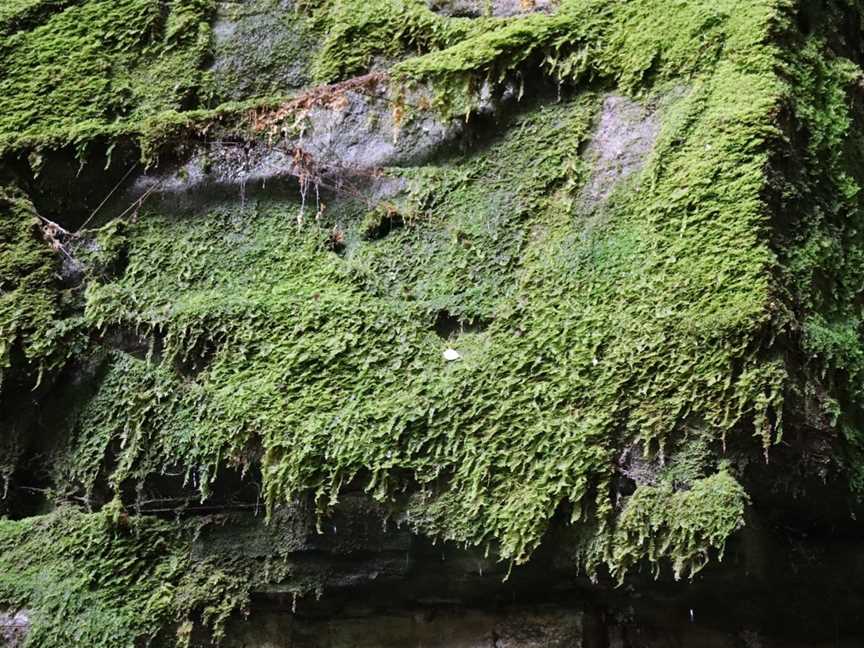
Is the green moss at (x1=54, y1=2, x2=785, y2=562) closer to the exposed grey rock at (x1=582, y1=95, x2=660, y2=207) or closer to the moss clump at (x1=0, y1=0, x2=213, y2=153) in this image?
the exposed grey rock at (x1=582, y1=95, x2=660, y2=207)

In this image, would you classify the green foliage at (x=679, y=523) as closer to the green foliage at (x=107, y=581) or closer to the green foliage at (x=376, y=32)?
the green foliage at (x=107, y=581)

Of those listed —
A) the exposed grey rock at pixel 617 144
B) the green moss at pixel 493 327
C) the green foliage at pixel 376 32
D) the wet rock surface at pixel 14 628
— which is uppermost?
the green foliage at pixel 376 32

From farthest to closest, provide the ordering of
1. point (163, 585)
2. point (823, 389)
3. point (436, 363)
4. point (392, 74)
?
point (392, 74), point (163, 585), point (436, 363), point (823, 389)

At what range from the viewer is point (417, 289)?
2.73 meters

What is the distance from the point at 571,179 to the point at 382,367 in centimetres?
78

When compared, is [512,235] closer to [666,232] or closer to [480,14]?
[666,232]

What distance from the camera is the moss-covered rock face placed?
7.66 ft

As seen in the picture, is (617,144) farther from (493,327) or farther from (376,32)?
(376,32)

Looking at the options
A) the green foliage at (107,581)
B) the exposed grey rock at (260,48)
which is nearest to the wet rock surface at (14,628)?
the green foliage at (107,581)

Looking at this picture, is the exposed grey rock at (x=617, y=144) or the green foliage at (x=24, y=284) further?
the green foliage at (x=24, y=284)

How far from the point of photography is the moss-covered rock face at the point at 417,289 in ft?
7.66

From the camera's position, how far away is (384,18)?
3.16 metres

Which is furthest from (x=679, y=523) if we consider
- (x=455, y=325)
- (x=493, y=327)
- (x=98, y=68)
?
(x=98, y=68)

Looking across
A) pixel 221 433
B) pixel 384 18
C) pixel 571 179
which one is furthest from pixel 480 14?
pixel 221 433
